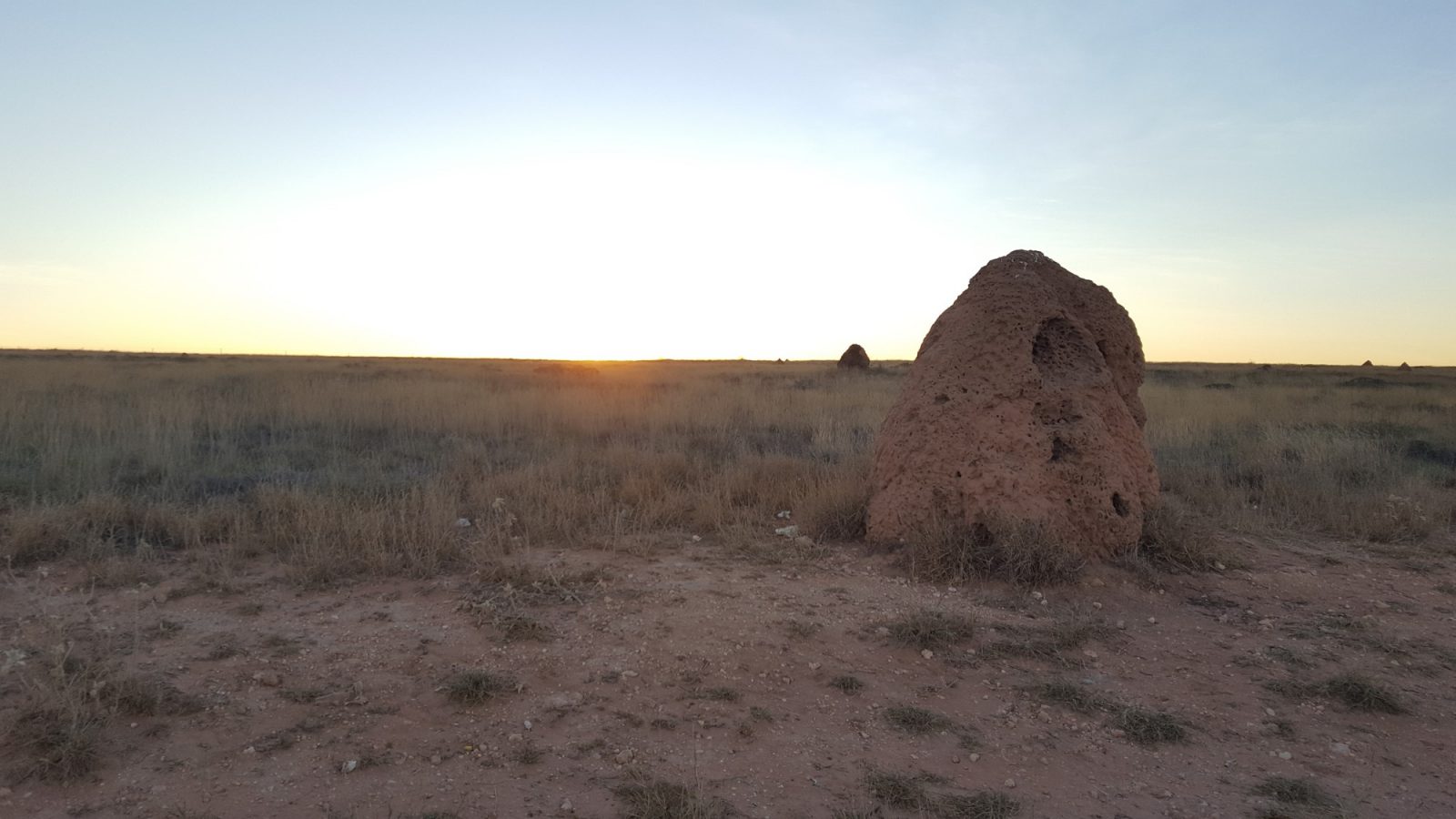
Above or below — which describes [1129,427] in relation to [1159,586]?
above

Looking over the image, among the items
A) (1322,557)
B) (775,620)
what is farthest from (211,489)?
(1322,557)

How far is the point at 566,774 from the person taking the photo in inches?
125

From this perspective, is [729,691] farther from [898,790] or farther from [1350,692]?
[1350,692]

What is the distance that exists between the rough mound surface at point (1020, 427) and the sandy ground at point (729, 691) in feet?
1.78

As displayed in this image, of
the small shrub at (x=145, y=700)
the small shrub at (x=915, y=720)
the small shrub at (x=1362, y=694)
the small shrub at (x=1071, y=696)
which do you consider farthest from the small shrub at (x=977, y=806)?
the small shrub at (x=145, y=700)

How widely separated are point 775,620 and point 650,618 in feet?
2.29

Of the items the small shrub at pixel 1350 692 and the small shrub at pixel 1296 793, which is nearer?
the small shrub at pixel 1296 793

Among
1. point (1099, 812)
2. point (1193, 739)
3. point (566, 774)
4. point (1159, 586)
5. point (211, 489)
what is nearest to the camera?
point (1099, 812)

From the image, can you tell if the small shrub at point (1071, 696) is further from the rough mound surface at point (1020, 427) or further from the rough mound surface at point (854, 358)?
the rough mound surface at point (854, 358)

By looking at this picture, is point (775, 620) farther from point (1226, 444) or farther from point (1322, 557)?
point (1226, 444)

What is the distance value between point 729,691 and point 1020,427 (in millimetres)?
3077

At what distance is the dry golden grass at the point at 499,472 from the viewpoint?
582 centimetres

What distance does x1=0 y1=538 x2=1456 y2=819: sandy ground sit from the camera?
3.08 metres

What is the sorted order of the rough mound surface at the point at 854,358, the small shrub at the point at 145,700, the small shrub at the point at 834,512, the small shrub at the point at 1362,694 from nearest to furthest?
the small shrub at the point at 145,700 < the small shrub at the point at 1362,694 < the small shrub at the point at 834,512 < the rough mound surface at the point at 854,358
